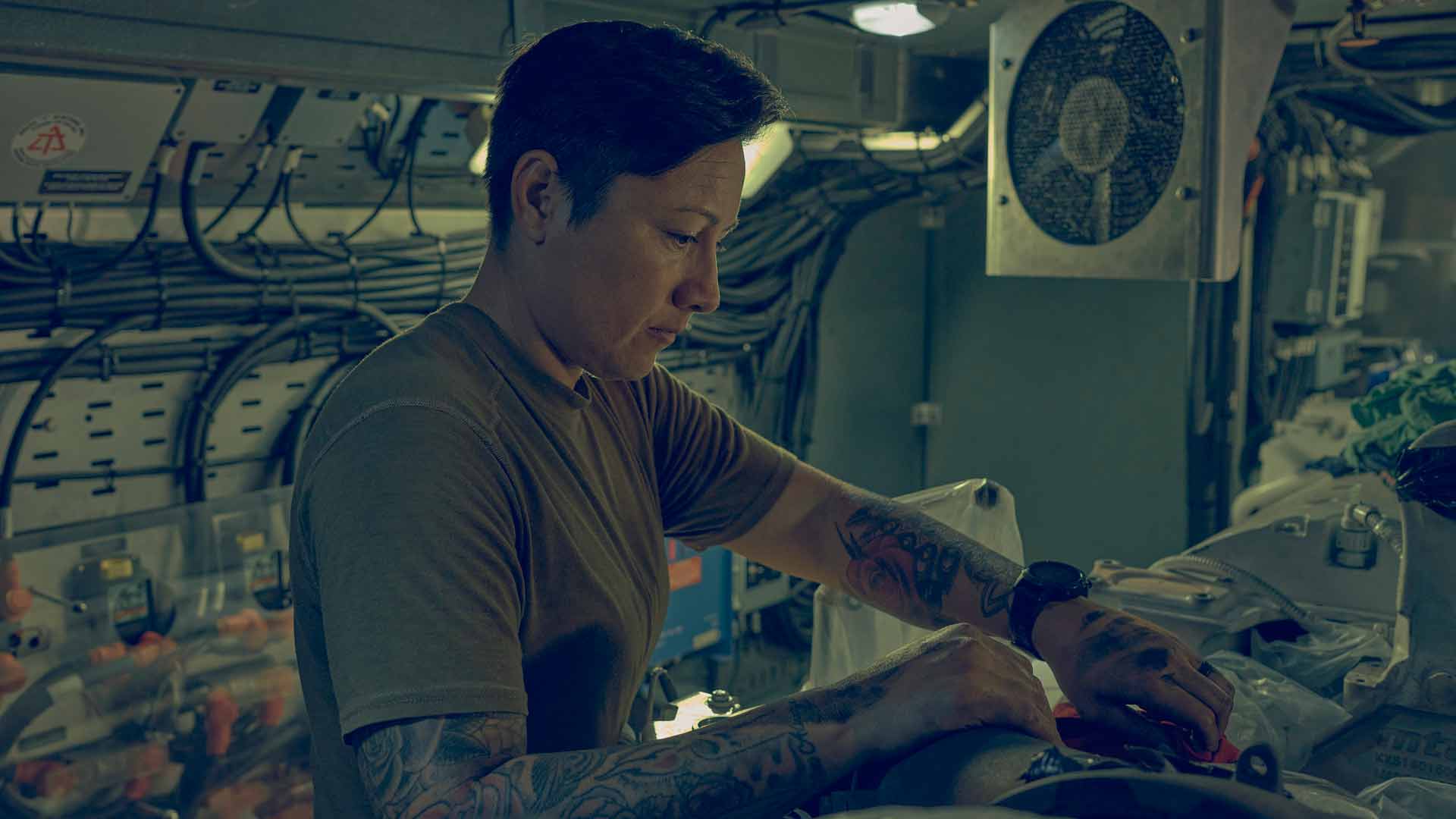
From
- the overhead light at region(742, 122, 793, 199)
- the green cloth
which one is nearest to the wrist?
the green cloth

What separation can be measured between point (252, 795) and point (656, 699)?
54.8 inches

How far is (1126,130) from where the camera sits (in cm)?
159

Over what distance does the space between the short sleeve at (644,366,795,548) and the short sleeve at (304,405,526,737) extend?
487mm

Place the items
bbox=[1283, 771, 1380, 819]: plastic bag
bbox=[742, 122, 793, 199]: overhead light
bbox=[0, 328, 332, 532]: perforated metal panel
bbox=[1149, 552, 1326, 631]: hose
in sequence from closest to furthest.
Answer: bbox=[1283, 771, 1380, 819]: plastic bag, bbox=[1149, 552, 1326, 631]: hose, bbox=[0, 328, 332, 532]: perforated metal panel, bbox=[742, 122, 793, 199]: overhead light

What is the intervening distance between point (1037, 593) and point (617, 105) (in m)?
0.66

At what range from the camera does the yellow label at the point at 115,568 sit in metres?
2.52

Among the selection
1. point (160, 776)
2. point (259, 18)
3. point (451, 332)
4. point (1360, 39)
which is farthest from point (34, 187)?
point (1360, 39)

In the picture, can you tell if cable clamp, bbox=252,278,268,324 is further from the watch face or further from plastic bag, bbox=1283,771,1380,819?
plastic bag, bbox=1283,771,1380,819

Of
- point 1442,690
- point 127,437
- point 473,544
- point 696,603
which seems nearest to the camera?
point 473,544

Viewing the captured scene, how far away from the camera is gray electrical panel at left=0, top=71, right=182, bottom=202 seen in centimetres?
213

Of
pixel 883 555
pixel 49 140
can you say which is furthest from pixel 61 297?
pixel 883 555

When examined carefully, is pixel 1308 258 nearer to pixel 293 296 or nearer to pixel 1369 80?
pixel 1369 80

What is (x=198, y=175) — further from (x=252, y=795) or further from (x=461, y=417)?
(x=461, y=417)

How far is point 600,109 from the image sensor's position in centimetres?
115
